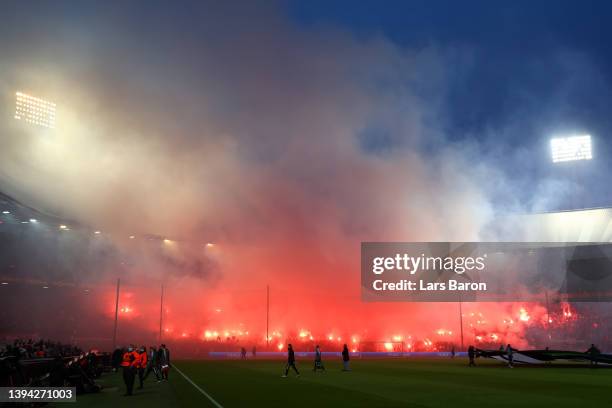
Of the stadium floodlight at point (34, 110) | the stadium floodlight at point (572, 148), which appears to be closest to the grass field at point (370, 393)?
the stadium floodlight at point (34, 110)

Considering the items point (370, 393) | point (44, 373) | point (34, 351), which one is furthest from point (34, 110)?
point (370, 393)

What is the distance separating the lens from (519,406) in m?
15.2

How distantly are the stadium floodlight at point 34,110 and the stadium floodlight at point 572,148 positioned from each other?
76.9m

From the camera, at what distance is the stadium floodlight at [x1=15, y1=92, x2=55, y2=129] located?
58.5 meters

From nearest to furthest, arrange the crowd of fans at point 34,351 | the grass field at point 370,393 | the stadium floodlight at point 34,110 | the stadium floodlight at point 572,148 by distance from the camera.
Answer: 1. the grass field at point 370,393
2. the crowd of fans at point 34,351
3. the stadium floodlight at point 34,110
4. the stadium floodlight at point 572,148

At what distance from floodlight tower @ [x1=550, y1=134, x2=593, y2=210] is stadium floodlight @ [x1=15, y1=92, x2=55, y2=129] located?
252 feet

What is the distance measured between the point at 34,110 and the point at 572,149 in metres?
81.0

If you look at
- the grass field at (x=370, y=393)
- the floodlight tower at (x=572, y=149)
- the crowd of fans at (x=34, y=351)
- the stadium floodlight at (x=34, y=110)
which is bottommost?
the grass field at (x=370, y=393)

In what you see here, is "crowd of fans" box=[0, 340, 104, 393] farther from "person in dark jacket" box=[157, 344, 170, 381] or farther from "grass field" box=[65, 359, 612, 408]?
"person in dark jacket" box=[157, 344, 170, 381]

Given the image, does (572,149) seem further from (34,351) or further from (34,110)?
(34,351)

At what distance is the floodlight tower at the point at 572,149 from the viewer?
90.8 meters

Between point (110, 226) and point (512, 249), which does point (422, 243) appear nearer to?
point (512, 249)

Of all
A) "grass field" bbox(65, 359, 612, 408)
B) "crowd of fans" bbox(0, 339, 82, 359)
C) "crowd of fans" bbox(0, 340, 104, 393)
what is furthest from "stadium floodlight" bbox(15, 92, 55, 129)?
"grass field" bbox(65, 359, 612, 408)

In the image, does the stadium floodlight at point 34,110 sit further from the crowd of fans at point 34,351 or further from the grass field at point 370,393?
the grass field at point 370,393
